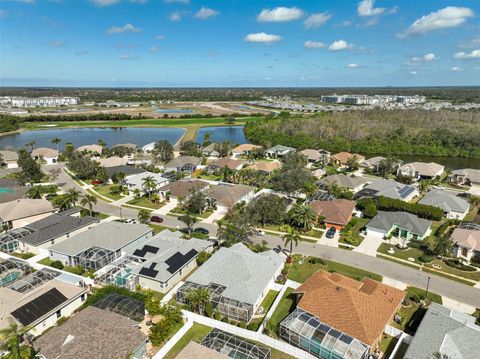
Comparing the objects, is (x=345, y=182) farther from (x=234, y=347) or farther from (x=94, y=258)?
(x=234, y=347)

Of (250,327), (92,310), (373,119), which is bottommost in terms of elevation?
(250,327)

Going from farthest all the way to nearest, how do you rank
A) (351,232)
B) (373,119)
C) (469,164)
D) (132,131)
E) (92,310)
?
(132,131) → (373,119) → (469,164) → (351,232) → (92,310)

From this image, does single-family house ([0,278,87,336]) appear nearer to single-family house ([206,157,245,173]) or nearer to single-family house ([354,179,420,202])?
single-family house ([354,179,420,202])

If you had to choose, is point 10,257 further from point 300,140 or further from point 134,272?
point 300,140

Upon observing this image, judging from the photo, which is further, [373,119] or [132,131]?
[132,131]

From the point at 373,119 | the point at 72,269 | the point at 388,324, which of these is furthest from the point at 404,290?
the point at 373,119

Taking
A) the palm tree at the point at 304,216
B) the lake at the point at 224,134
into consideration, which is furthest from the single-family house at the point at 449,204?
the lake at the point at 224,134

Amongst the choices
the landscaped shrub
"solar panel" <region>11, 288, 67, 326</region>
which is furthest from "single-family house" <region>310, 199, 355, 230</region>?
"solar panel" <region>11, 288, 67, 326</region>
